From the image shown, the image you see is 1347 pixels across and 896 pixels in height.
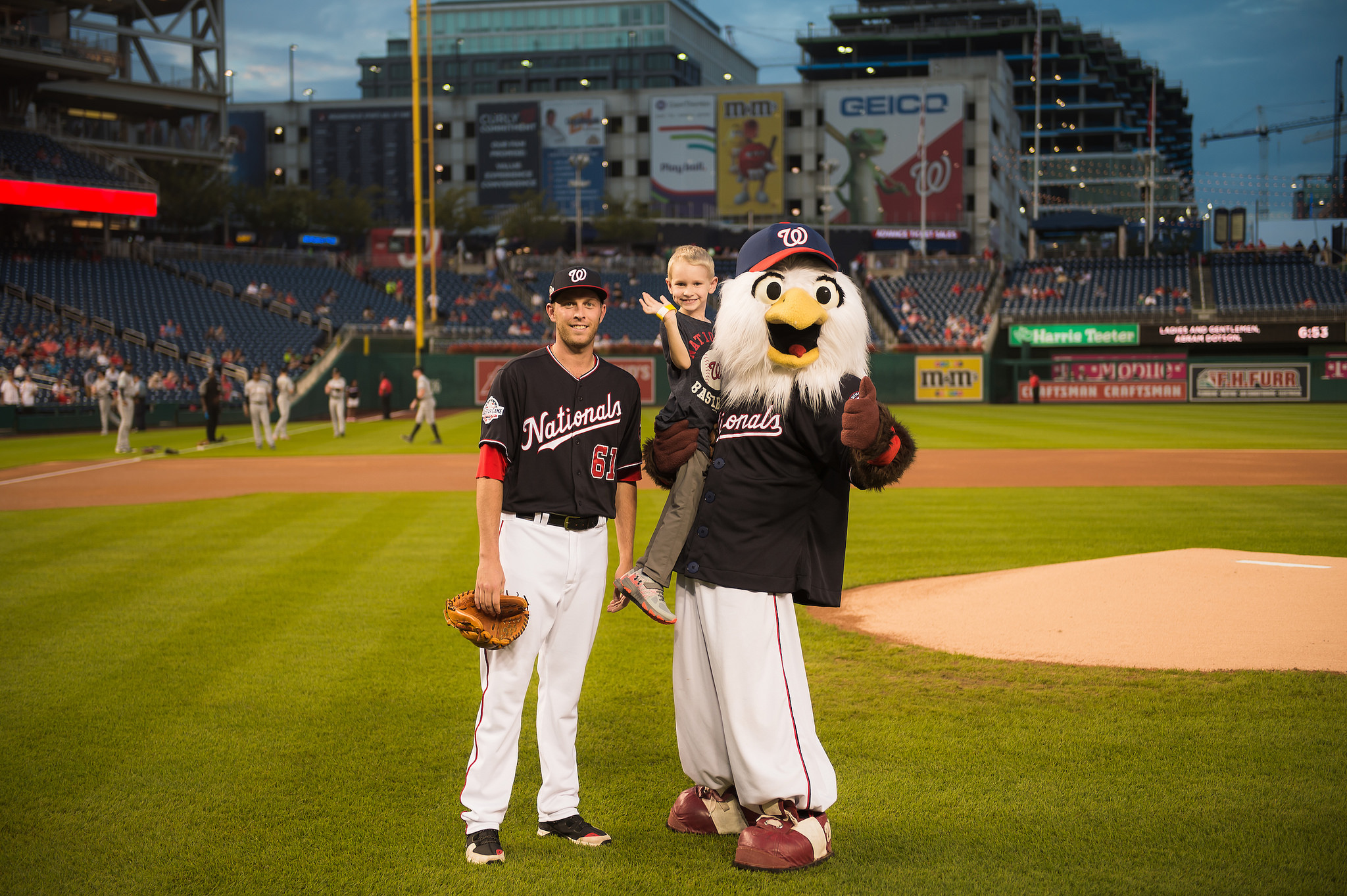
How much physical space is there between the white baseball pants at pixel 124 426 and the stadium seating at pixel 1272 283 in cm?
3875

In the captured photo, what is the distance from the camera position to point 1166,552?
8.95 metres

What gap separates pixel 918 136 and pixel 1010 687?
2373 inches

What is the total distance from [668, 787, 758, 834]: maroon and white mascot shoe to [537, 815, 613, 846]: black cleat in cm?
29

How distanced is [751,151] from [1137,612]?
58515 mm

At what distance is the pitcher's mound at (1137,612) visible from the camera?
628 cm

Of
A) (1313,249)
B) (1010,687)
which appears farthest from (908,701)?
(1313,249)

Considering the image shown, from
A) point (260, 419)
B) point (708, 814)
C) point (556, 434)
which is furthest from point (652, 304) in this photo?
point (260, 419)

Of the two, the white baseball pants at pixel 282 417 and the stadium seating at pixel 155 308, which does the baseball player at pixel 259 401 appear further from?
the stadium seating at pixel 155 308

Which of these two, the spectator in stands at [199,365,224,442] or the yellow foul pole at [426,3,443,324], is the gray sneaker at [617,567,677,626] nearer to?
the spectator in stands at [199,365,224,442]

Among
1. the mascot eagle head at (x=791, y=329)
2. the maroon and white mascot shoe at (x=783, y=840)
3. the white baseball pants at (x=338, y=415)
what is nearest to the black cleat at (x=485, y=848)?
the maroon and white mascot shoe at (x=783, y=840)

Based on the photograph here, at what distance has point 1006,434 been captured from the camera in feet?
82.4

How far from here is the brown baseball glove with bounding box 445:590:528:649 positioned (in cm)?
366

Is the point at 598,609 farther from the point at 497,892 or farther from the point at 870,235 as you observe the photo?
the point at 870,235

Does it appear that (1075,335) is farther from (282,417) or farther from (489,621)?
(489,621)
